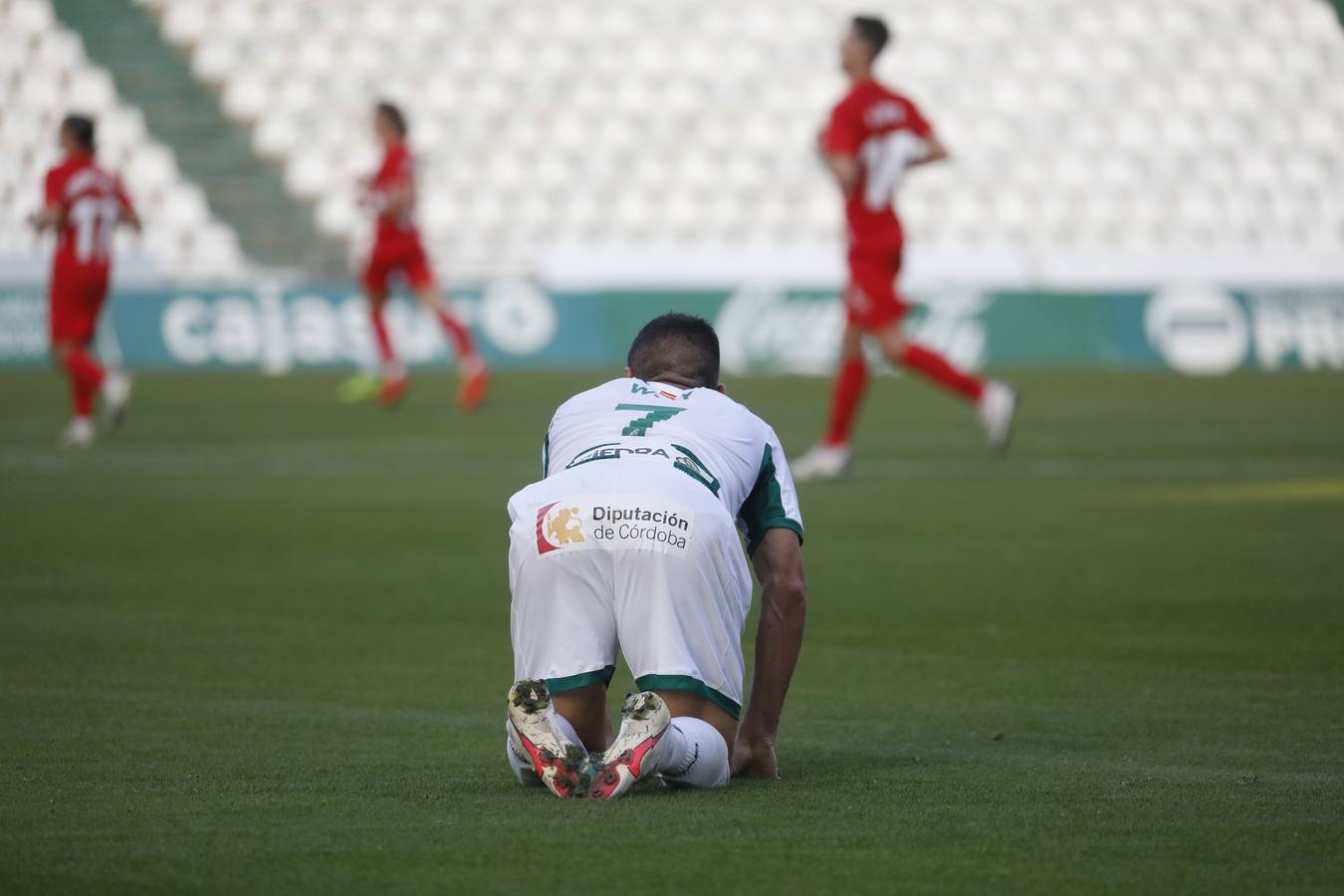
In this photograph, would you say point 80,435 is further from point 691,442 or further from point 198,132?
point 198,132

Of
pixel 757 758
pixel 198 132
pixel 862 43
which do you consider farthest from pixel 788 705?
pixel 198 132

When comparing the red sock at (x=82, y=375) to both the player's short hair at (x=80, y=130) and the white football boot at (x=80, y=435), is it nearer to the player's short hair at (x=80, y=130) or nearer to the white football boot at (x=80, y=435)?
the white football boot at (x=80, y=435)

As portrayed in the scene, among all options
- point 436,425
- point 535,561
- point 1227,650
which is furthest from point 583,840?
point 436,425

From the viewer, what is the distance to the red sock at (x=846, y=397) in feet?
44.2

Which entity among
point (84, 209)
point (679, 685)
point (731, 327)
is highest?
point (731, 327)

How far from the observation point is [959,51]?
125 feet

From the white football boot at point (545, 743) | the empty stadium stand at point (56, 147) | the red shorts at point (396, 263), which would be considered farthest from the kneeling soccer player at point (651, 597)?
the empty stadium stand at point (56, 147)

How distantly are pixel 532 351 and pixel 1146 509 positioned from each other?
18.6 meters

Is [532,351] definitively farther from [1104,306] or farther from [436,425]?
[436,425]

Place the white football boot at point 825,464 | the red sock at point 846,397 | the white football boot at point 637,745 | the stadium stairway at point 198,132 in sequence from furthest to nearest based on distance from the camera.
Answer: the stadium stairway at point 198,132 < the white football boot at point 825,464 < the red sock at point 846,397 < the white football boot at point 637,745

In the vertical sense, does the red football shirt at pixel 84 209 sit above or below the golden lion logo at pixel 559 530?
above

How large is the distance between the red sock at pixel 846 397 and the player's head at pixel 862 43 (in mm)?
1880

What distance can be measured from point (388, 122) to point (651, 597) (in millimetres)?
15909

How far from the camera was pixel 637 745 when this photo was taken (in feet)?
14.4
